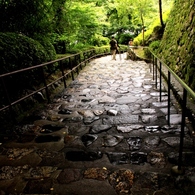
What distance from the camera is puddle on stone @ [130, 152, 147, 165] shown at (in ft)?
8.69

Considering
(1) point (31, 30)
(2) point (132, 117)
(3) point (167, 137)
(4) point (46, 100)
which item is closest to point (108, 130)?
(2) point (132, 117)

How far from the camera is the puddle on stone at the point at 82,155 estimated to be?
2.81 meters

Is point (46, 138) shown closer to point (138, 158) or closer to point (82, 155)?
point (82, 155)

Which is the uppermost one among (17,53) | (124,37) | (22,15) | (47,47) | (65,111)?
(124,37)

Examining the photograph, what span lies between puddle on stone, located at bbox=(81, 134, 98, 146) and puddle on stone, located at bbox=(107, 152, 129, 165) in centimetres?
49

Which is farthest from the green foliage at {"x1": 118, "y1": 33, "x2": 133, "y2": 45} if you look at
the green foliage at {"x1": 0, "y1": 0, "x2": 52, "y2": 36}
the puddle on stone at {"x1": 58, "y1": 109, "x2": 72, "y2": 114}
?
the puddle on stone at {"x1": 58, "y1": 109, "x2": 72, "y2": 114}

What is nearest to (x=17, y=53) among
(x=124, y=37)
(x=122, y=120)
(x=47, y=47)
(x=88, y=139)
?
(x=47, y=47)

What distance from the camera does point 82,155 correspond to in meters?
2.90

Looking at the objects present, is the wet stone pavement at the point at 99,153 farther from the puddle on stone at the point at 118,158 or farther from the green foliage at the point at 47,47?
the green foliage at the point at 47,47

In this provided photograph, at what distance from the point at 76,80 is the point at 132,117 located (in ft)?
15.2

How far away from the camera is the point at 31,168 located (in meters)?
2.68

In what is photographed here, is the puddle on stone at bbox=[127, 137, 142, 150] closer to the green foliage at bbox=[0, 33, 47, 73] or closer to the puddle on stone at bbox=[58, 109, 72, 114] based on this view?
the puddle on stone at bbox=[58, 109, 72, 114]

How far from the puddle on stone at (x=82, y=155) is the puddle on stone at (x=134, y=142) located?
54 centimetres

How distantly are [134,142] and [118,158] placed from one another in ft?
1.69
